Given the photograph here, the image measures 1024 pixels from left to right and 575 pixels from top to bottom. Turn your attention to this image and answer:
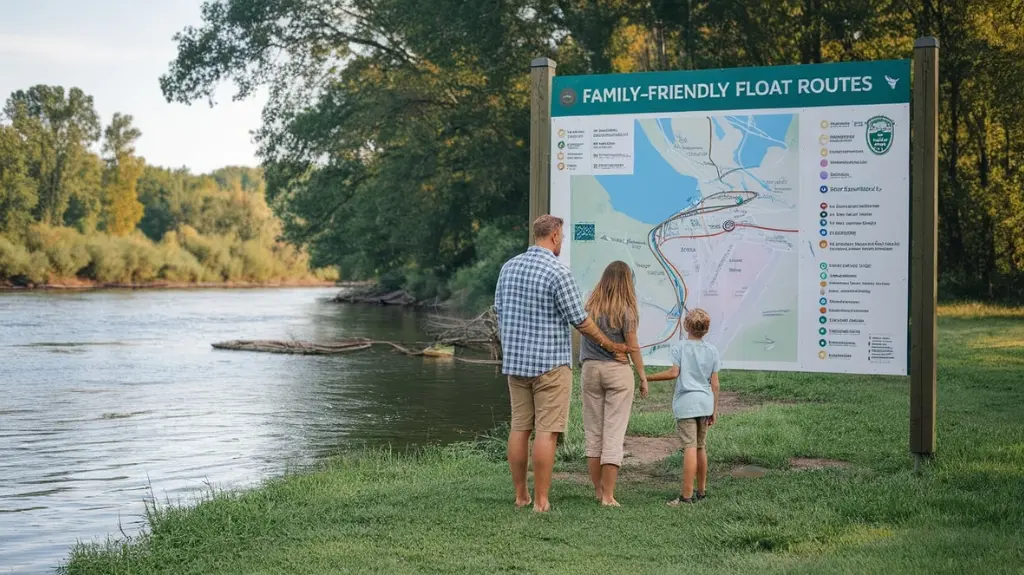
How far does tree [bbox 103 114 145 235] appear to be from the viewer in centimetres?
9950

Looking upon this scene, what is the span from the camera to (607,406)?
8.41m

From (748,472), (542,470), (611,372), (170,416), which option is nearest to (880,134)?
(748,472)

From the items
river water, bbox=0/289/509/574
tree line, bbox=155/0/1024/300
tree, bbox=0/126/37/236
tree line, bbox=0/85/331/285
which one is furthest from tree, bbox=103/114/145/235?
river water, bbox=0/289/509/574

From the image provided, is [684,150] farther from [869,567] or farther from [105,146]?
[105,146]

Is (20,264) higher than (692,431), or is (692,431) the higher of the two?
(20,264)

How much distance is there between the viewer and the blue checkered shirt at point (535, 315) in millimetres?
8078

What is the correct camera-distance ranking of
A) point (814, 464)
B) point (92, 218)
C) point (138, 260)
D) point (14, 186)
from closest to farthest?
point (814, 464), point (14, 186), point (138, 260), point (92, 218)

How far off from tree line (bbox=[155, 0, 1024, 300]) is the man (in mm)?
24668

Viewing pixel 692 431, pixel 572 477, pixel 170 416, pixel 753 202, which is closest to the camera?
pixel 692 431

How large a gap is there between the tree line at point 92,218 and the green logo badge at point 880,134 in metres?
79.8

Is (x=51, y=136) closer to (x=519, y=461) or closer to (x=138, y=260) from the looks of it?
(x=138, y=260)

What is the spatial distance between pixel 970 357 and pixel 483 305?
21.5 metres

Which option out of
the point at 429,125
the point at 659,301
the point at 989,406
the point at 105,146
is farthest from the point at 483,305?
the point at 105,146

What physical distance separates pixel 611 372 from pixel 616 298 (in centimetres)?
53
